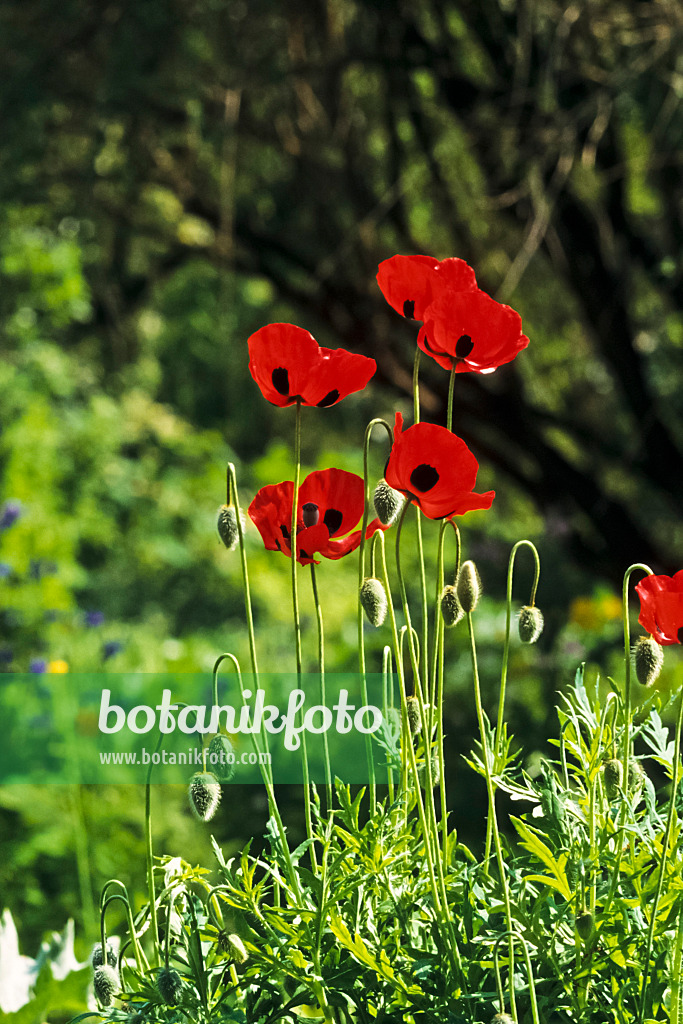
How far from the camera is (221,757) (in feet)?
2.36

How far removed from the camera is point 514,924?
2.30ft

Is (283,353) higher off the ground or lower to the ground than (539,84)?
lower

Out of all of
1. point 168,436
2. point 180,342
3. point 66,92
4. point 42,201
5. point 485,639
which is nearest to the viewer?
point 66,92

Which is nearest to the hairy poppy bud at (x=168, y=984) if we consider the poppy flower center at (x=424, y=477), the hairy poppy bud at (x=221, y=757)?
the hairy poppy bud at (x=221, y=757)

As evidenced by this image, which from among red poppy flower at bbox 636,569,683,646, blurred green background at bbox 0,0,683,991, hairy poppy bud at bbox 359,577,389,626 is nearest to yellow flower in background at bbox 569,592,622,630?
blurred green background at bbox 0,0,683,991

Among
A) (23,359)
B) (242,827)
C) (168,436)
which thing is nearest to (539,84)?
(242,827)

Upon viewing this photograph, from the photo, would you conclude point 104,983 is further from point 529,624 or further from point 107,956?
point 529,624

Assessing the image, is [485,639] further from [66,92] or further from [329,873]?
[329,873]

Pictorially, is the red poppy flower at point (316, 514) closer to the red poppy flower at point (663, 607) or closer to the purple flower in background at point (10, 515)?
the red poppy flower at point (663, 607)

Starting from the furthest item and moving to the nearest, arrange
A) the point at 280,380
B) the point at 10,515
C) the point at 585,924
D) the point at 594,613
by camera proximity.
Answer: the point at 594,613 → the point at 10,515 → the point at 280,380 → the point at 585,924

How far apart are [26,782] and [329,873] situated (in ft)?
5.41

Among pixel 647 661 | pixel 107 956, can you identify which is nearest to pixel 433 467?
pixel 647 661

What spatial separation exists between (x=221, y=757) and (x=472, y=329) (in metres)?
0.37

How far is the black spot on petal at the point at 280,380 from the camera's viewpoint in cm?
73
